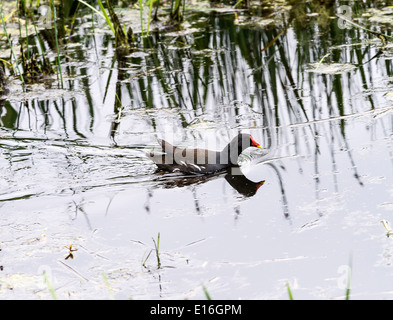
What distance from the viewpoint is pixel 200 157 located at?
5.51 meters

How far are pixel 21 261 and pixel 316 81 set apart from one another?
4.07 metres

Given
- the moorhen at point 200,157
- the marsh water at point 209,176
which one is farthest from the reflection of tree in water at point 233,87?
the moorhen at point 200,157

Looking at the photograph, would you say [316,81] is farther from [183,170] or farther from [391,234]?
[391,234]

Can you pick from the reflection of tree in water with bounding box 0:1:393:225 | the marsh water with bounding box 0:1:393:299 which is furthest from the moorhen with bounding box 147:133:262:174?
the reflection of tree in water with bounding box 0:1:393:225

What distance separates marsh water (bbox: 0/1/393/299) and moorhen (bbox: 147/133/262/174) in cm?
12

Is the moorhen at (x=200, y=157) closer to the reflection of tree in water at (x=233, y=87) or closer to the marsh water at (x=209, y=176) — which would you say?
the marsh water at (x=209, y=176)

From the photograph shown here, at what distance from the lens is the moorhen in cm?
548

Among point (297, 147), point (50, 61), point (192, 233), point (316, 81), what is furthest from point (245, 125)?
point (50, 61)

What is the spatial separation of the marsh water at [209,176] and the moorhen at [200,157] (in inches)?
4.6

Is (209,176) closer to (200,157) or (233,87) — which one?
(200,157)

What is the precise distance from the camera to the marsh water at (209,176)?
364 centimetres

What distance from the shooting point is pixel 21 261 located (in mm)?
3945

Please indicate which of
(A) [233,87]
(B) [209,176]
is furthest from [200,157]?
(A) [233,87]
